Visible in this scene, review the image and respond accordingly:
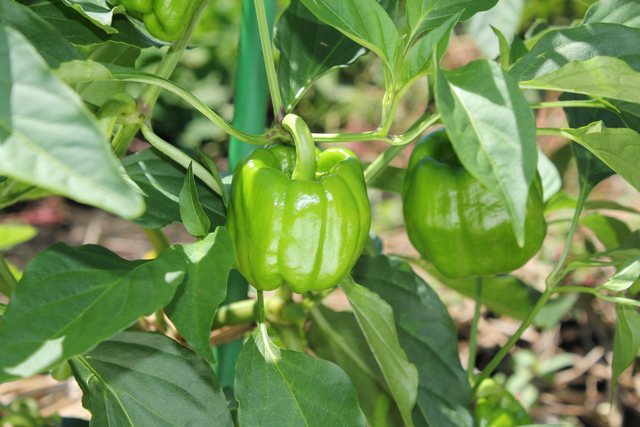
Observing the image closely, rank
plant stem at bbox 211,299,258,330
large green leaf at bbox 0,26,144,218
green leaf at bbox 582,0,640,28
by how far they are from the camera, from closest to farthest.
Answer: large green leaf at bbox 0,26,144,218, green leaf at bbox 582,0,640,28, plant stem at bbox 211,299,258,330

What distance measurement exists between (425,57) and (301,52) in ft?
0.71

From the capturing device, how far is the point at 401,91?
0.34m

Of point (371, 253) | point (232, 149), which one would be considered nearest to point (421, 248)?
point (371, 253)

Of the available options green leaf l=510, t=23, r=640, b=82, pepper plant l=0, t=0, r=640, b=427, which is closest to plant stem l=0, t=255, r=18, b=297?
pepper plant l=0, t=0, r=640, b=427

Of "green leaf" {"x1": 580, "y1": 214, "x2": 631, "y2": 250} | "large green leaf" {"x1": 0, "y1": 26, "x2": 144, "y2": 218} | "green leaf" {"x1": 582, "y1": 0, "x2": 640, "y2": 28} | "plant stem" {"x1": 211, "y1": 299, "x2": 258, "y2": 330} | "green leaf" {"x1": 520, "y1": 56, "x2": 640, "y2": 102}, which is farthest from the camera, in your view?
"green leaf" {"x1": 580, "y1": 214, "x2": 631, "y2": 250}

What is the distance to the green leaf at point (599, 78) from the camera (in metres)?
0.29

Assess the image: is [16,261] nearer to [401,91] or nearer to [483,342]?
[483,342]

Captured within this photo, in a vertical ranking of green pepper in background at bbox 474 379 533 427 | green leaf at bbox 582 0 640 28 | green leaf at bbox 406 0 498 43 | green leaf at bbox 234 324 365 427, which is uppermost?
green leaf at bbox 582 0 640 28

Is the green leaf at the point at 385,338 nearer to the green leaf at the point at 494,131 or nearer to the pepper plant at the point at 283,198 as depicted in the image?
the pepper plant at the point at 283,198

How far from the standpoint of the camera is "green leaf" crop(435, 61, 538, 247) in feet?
0.74

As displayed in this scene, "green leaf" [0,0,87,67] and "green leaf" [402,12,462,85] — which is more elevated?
"green leaf" [402,12,462,85]

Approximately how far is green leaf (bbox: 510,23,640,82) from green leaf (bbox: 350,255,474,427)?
0.25 meters

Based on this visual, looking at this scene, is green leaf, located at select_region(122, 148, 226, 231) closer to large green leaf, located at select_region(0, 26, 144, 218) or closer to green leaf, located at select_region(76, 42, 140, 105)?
green leaf, located at select_region(76, 42, 140, 105)

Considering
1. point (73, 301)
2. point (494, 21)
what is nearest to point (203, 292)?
point (73, 301)
